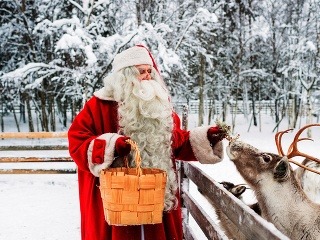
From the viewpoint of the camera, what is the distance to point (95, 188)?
9.88ft

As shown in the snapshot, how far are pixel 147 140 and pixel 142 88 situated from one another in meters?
0.36

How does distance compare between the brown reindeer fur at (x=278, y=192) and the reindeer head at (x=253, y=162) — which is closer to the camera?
the brown reindeer fur at (x=278, y=192)

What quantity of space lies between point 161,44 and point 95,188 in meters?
10.7

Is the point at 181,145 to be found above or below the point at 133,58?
below

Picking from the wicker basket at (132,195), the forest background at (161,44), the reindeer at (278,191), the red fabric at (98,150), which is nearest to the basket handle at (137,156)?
the wicker basket at (132,195)

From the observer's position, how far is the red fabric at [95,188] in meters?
2.86

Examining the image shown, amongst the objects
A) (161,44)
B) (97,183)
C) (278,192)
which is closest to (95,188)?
(97,183)

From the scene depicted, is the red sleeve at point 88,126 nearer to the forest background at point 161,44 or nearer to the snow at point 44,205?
the snow at point 44,205

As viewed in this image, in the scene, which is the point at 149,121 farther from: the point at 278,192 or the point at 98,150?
the point at 278,192

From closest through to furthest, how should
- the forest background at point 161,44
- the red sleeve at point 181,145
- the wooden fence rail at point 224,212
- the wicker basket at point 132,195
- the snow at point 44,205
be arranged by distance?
the wooden fence rail at point 224,212
the wicker basket at point 132,195
the red sleeve at point 181,145
the snow at point 44,205
the forest background at point 161,44

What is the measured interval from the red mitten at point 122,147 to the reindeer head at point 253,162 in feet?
3.32

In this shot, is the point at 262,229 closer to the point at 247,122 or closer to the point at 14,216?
the point at 14,216

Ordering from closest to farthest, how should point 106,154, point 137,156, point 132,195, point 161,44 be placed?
point 132,195, point 137,156, point 106,154, point 161,44

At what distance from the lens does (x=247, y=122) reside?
32406 mm
